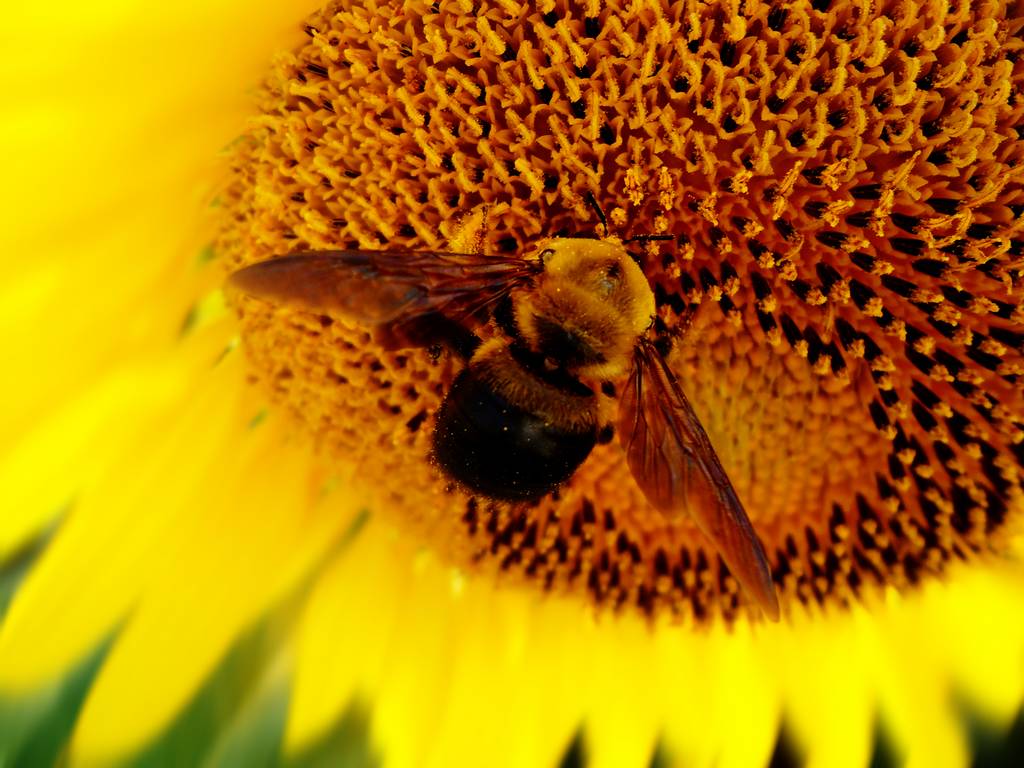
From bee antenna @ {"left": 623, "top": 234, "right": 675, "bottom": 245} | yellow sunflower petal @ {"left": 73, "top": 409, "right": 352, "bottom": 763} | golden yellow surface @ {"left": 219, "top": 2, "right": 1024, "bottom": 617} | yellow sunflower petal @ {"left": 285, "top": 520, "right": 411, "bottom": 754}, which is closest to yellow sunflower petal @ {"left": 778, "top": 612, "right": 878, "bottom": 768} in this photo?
golden yellow surface @ {"left": 219, "top": 2, "right": 1024, "bottom": 617}

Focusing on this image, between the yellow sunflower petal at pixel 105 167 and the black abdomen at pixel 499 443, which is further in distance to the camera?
the yellow sunflower petal at pixel 105 167

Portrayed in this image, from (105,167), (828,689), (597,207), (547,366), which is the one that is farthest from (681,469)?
(828,689)

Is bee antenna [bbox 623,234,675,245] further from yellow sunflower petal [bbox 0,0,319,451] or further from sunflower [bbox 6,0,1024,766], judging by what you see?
yellow sunflower petal [bbox 0,0,319,451]

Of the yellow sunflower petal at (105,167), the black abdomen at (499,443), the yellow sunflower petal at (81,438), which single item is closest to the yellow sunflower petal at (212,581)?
the yellow sunflower petal at (81,438)

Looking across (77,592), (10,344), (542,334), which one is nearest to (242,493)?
(77,592)

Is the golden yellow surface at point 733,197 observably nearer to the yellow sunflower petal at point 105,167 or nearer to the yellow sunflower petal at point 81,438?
the yellow sunflower petal at point 105,167

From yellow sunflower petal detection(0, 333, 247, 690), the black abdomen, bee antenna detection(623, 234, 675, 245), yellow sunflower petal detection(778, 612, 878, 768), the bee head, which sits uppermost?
bee antenna detection(623, 234, 675, 245)

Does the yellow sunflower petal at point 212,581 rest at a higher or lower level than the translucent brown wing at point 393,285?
lower
